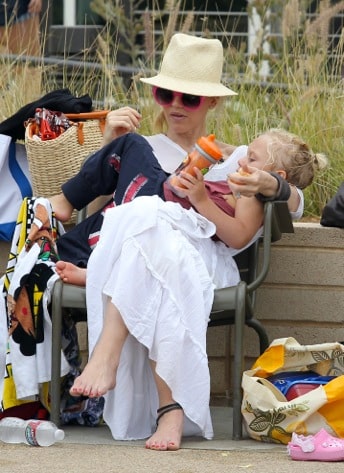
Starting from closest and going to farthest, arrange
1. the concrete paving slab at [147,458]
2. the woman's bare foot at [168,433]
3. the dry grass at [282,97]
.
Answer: the concrete paving slab at [147,458], the woman's bare foot at [168,433], the dry grass at [282,97]

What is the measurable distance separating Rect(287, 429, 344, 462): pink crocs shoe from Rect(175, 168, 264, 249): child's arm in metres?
0.80

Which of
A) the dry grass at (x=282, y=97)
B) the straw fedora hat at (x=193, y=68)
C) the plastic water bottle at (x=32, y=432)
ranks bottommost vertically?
the plastic water bottle at (x=32, y=432)

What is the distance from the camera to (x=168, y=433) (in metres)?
4.01

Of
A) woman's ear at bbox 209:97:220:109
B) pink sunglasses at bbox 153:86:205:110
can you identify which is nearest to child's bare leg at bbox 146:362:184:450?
pink sunglasses at bbox 153:86:205:110

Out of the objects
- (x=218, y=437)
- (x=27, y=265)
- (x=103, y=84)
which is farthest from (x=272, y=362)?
(x=103, y=84)

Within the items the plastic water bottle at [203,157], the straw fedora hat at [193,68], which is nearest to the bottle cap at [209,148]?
the plastic water bottle at [203,157]

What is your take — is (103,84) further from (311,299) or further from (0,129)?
(311,299)

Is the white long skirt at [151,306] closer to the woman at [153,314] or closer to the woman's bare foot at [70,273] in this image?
the woman at [153,314]

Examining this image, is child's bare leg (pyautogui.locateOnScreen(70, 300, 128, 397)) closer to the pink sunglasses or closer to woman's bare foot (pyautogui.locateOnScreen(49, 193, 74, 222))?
woman's bare foot (pyautogui.locateOnScreen(49, 193, 74, 222))

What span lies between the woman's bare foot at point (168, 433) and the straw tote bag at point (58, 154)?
4.19ft

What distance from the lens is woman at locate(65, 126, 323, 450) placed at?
403 cm

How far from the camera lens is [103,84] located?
23.2 feet

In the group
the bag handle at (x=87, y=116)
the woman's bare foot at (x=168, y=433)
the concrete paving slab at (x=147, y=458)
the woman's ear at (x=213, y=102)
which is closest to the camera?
the concrete paving slab at (x=147, y=458)

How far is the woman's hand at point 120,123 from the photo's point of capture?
4.74 metres
